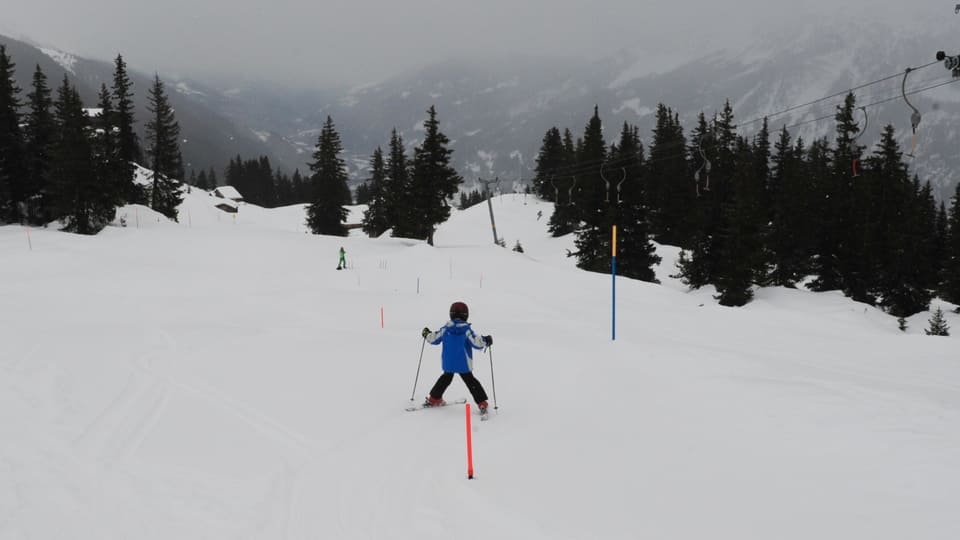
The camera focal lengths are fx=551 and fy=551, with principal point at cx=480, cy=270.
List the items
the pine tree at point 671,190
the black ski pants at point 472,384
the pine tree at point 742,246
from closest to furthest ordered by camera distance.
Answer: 1. the black ski pants at point 472,384
2. the pine tree at point 742,246
3. the pine tree at point 671,190

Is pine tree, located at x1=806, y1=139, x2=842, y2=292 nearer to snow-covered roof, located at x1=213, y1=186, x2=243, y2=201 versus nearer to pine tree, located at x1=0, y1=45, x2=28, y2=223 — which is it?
pine tree, located at x1=0, y1=45, x2=28, y2=223

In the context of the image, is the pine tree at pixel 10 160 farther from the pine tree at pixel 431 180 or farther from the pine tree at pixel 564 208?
the pine tree at pixel 564 208

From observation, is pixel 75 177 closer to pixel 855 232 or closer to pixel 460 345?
pixel 460 345

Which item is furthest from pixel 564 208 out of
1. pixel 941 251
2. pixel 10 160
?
pixel 10 160

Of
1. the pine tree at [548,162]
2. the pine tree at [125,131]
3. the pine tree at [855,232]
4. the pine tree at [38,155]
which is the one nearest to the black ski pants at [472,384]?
the pine tree at [855,232]

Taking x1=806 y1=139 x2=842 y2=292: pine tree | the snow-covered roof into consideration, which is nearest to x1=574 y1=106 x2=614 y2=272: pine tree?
x1=806 y1=139 x2=842 y2=292: pine tree

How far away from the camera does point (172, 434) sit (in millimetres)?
7277

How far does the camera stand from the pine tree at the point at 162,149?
51.7 m

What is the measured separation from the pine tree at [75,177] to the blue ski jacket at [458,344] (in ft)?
129

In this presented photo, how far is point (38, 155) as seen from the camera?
4219cm

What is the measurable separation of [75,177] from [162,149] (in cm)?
1673

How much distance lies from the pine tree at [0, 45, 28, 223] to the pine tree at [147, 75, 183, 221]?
9920 millimetres

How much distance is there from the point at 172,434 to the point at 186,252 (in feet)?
107

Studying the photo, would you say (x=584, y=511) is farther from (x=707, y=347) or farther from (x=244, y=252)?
(x=244, y=252)
